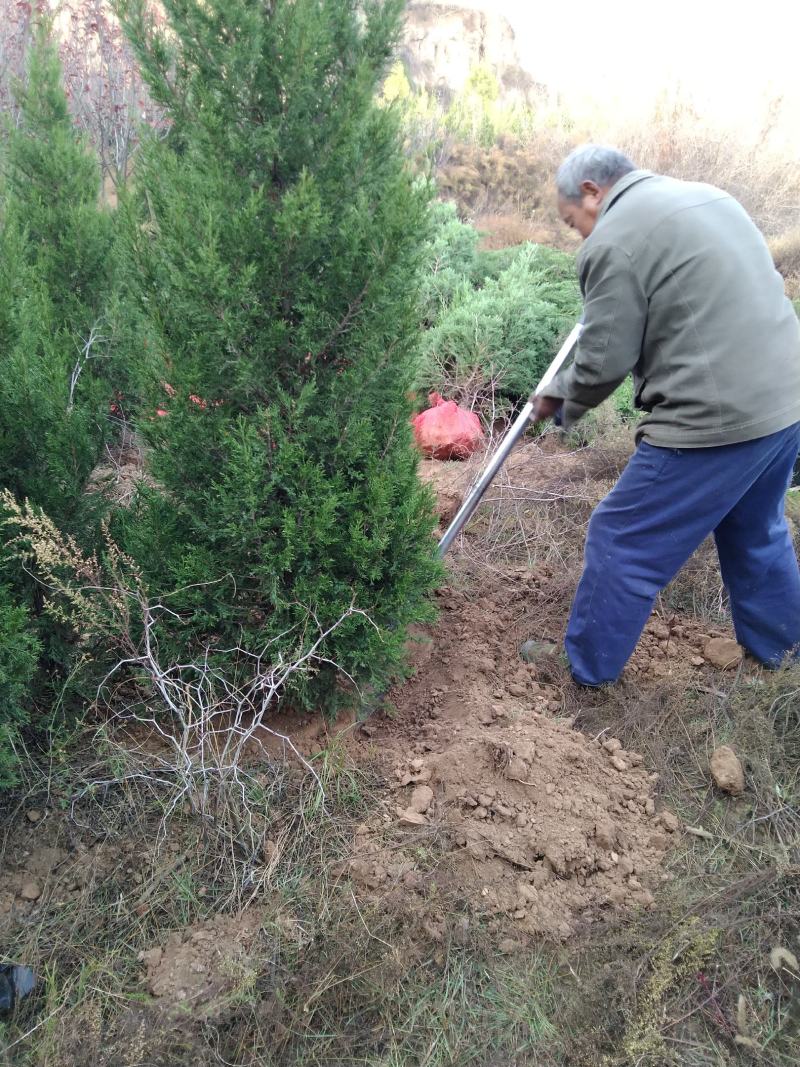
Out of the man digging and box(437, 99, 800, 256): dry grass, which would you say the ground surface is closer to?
the man digging

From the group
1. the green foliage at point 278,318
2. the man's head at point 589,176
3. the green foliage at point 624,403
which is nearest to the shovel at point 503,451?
the man's head at point 589,176

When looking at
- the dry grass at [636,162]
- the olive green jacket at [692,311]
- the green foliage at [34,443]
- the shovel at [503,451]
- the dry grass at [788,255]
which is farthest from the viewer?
the dry grass at [636,162]

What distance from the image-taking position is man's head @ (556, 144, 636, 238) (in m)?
2.93

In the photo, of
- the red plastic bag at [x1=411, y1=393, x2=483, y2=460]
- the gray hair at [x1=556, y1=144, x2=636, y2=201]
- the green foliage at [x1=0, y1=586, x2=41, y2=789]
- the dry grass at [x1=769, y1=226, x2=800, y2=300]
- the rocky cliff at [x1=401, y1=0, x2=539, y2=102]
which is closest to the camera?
the green foliage at [x1=0, y1=586, x2=41, y2=789]

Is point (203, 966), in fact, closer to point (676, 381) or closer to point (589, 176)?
point (676, 381)

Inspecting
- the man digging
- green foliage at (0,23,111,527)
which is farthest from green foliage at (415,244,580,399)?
the man digging

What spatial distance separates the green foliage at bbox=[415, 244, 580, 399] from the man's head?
2.81 metres

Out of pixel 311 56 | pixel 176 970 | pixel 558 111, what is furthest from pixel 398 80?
pixel 176 970

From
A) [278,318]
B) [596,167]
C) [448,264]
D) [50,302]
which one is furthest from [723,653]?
[448,264]

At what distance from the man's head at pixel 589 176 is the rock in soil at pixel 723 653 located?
205cm

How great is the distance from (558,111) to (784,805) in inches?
634

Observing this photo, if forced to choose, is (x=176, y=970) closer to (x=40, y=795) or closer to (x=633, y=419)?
(x=40, y=795)

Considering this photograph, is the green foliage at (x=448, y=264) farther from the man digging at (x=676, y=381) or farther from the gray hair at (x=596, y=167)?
the man digging at (x=676, y=381)

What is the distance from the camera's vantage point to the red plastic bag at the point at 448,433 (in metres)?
5.50
